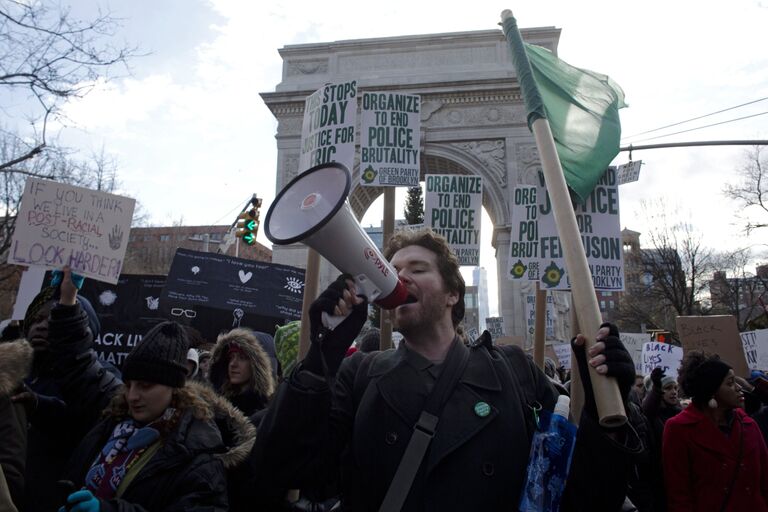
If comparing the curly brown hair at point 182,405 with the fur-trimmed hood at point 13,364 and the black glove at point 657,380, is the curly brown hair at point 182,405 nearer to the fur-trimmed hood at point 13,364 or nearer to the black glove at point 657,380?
the fur-trimmed hood at point 13,364

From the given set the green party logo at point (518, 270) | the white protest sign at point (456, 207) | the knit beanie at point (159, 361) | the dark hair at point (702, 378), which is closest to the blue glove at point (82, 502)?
the knit beanie at point (159, 361)

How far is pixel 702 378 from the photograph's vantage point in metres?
3.49

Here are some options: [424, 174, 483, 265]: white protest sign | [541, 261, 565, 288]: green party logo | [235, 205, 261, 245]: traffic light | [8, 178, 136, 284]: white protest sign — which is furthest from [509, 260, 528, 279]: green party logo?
[235, 205, 261, 245]: traffic light

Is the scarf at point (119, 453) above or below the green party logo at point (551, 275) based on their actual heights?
below

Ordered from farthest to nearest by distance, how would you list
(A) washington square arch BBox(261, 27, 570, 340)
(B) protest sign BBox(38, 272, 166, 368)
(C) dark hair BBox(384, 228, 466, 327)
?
(A) washington square arch BBox(261, 27, 570, 340) → (B) protest sign BBox(38, 272, 166, 368) → (C) dark hair BBox(384, 228, 466, 327)

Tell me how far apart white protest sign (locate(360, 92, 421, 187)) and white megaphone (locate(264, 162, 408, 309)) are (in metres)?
3.27

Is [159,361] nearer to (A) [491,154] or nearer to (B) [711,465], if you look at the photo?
(B) [711,465]

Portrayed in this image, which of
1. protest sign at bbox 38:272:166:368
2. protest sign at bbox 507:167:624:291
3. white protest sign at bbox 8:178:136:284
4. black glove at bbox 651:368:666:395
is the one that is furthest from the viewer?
protest sign at bbox 38:272:166:368

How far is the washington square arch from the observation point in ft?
73.6

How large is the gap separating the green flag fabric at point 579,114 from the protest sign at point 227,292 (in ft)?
18.1

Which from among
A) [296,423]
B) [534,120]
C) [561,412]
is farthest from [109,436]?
[534,120]

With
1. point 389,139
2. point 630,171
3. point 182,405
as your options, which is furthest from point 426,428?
point 630,171

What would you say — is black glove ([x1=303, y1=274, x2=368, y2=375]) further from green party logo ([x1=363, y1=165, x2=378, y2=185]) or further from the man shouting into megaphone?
green party logo ([x1=363, y1=165, x2=378, y2=185])

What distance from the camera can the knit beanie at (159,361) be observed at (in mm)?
2305
